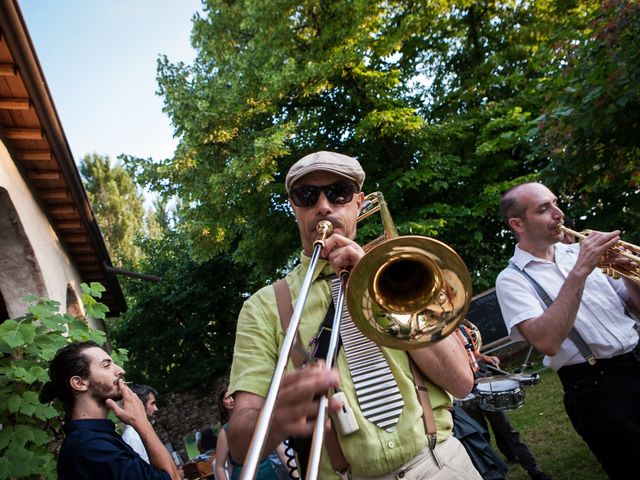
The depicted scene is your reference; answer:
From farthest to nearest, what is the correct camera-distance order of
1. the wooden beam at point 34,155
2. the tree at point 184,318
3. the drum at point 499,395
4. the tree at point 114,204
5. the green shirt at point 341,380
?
the tree at point 114,204, the tree at point 184,318, the wooden beam at point 34,155, the drum at point 499,395, the green shirt at point 341,380

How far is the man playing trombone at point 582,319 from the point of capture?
262cm

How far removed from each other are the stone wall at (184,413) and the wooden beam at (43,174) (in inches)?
552

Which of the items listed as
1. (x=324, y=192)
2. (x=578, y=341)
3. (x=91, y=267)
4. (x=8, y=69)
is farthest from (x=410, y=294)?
(x=91, y=267)

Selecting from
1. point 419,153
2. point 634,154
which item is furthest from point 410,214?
point 634,154

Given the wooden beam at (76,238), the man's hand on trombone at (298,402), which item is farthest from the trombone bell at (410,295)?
the wooden beam at (76,238)

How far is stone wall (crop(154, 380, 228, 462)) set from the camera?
1877 centimetres

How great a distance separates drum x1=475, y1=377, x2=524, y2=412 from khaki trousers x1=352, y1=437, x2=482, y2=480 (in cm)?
324

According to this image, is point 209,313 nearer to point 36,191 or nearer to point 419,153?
point 419,153

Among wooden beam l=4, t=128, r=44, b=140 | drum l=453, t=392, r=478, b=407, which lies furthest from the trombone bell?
wooden beam l=4, t=128, r=44, b=140

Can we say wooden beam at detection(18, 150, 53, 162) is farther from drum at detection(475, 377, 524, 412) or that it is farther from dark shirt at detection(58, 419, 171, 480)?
drum at detection(475, 377, 524, 412)

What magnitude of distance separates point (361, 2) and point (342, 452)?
35.9 ft

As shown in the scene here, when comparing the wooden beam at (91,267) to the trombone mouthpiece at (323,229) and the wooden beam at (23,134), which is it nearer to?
the wooden beam at (23,134)

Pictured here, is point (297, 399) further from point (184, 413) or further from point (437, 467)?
point (184, 413)

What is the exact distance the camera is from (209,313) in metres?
20.1
